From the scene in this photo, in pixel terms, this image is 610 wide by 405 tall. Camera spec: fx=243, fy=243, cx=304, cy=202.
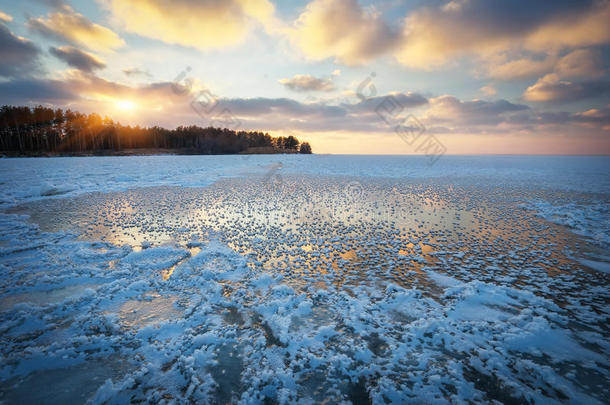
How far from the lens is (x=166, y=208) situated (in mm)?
12492

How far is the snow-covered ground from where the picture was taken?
3203 millimetres

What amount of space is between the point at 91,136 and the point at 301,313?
11883 centimetres

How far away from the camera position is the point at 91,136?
8975 centimetres

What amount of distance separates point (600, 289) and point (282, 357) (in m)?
7.39

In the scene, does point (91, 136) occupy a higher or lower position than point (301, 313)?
higher

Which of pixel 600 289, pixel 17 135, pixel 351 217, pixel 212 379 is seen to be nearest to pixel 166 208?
pixel 351 217

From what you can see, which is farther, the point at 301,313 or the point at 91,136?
the point at 91,136

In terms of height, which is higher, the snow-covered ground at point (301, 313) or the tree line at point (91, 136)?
the tree line at point (91, 136)

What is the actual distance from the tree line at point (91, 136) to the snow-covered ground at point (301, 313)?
101113mm

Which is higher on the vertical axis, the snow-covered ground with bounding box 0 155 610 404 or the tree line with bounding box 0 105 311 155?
the tree line with bounding box 0 105 311 155

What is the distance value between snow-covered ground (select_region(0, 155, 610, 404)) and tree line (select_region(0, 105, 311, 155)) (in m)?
101

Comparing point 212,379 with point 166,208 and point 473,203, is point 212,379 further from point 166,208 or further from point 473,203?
point 473,203

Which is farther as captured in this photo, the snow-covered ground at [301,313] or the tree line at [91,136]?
the tree line at [91,136]

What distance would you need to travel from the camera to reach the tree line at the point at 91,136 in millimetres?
73312
